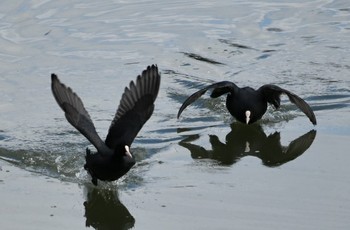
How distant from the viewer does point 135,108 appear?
805 cm

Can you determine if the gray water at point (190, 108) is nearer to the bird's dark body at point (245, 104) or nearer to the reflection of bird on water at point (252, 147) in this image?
the reflection of bird on water at point (252, 147)

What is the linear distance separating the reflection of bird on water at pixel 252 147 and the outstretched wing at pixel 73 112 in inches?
63.3

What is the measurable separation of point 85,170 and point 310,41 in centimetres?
541

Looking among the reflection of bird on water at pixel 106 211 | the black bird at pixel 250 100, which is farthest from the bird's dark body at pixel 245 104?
the reflection of bird on water at pixel 106 211

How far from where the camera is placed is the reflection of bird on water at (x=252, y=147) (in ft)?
30.9

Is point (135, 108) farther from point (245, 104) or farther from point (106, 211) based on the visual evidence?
point (245, 104)

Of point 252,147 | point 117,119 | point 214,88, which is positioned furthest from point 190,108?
point 117,119

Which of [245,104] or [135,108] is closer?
[135,108]

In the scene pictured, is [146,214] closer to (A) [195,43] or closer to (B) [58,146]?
(B) [58,146]

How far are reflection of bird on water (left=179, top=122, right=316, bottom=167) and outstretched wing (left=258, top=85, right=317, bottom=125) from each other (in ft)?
0.64

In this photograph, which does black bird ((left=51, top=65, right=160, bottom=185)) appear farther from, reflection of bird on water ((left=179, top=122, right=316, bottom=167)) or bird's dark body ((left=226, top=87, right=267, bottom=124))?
bird's dark body ((left=226, top=87, right=267, bottom=124))

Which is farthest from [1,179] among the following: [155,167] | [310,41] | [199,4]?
[199,4]

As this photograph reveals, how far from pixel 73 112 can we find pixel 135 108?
20.4 inches

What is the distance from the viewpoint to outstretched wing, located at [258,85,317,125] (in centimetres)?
1004
